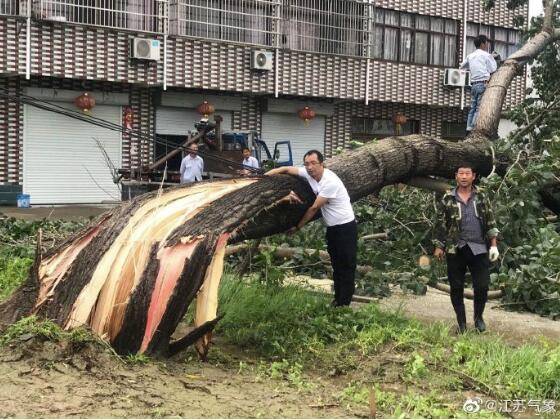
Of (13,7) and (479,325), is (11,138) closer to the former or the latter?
(13,7)

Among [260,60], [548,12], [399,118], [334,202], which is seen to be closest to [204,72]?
[260,60]

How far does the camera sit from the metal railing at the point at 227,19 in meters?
19.3

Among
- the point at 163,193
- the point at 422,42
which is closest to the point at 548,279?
the point at 163,193

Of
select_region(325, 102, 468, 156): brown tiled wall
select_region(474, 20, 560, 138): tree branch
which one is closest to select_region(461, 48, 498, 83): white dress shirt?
select_region(474, 20, 560, 138): tree branch

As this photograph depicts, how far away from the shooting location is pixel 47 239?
862cm

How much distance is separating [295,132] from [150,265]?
17.6 m

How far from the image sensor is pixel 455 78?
2375 cm

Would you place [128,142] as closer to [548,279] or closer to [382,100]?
[382,100]

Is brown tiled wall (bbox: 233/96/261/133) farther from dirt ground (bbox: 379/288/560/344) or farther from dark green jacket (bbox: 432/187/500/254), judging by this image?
dark green jacket (bbox: 432/187/500/254)

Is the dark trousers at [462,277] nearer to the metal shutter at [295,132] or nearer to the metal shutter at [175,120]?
the metal shutter at [175,120]

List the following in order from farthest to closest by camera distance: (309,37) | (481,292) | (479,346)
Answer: (309,37) → (481,292) → (479,346)

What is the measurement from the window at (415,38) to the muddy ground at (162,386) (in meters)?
18.7

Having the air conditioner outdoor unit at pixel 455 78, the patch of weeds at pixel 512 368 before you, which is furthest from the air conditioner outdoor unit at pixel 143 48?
the patch of weeds at pixel 512 368

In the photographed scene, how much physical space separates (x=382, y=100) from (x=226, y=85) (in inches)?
207
